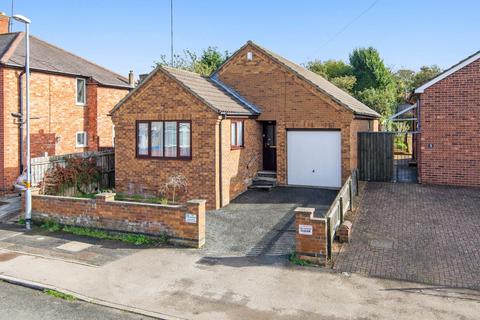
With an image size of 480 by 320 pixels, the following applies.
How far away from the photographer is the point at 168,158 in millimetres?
14781

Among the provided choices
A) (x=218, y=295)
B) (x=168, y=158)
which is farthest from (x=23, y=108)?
(x=218, y=295)

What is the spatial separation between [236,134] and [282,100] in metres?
2.81

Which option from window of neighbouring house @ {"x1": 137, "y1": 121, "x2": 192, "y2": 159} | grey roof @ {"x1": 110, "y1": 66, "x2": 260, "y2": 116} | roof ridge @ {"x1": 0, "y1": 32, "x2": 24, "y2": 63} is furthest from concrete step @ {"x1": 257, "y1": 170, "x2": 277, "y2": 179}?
roof ridge @ {"x1": 0, "y1": 32, "x2": 24, "y2": 63}

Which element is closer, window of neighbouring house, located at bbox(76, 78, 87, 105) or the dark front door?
the dark front door

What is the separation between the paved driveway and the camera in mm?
10250

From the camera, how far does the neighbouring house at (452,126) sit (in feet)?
49.6

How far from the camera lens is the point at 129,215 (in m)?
11.4

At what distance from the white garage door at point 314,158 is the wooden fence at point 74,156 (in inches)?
307

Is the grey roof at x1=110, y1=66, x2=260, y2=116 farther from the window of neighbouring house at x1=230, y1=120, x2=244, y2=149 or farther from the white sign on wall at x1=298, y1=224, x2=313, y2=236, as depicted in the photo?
the white sign on wall at x1=298, y1=224, x2=313, y2=236

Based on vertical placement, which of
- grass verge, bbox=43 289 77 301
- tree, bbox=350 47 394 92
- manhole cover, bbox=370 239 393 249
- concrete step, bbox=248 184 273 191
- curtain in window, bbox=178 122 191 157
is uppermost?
tree, bbox=350 47 394 92

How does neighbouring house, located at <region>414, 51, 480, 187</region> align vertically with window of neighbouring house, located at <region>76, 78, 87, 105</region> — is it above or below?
below

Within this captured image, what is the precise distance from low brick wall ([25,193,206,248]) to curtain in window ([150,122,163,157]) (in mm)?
3455

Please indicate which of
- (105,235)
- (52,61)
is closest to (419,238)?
(105,235)

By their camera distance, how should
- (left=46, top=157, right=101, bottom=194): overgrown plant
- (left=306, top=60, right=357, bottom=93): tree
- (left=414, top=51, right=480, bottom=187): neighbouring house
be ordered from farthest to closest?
(left=306, top=60, right=357, bottom=93): tree < (left=46, top=157, right=101, bottom=194): overgrown plant < (left=414, top=51, right=480, bottom=187): neighbouring house
